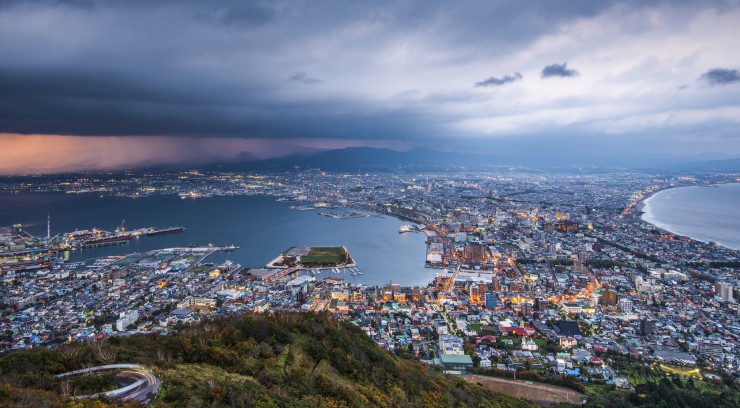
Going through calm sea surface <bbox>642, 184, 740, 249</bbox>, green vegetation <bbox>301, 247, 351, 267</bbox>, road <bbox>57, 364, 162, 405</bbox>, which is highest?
road <bbox>57, 364, 162, 405</bbox>

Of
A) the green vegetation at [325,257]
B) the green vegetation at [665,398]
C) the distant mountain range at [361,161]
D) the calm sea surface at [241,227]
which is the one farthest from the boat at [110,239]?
the distant mountain range at [361,161]

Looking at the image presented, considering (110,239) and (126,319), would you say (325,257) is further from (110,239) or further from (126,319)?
(110,239)

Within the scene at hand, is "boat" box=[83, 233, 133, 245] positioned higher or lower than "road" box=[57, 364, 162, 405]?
lower

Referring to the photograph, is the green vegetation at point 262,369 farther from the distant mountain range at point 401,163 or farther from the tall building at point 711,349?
the distant mountain range at point 401,163

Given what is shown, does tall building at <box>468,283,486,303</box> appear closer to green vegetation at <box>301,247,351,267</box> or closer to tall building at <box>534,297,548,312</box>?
tall building at <box>534,297,548,312</box>

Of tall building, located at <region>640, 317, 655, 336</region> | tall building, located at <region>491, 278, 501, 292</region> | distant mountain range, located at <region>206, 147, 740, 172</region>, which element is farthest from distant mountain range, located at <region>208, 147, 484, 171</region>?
tall building, located at <region>640, 317, 655, 336</region>

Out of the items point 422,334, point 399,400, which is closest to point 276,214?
point 422,334
